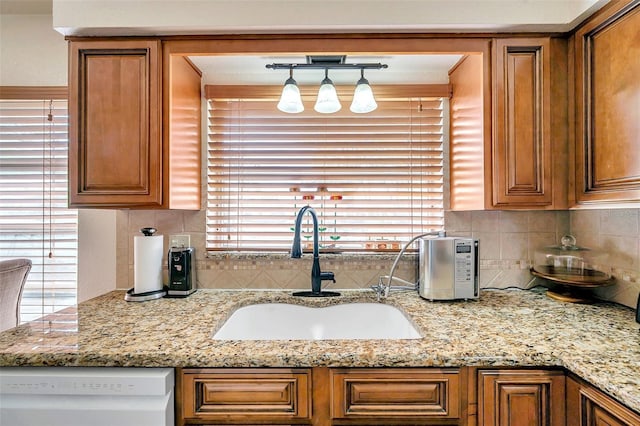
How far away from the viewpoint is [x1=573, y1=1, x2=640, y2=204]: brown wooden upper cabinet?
3.73ft

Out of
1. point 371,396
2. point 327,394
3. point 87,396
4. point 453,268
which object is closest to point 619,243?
point 453,268

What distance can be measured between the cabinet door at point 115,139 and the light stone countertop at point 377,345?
0.50 meters

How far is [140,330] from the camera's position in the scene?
114 cm

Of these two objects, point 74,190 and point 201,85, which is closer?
point 74,190

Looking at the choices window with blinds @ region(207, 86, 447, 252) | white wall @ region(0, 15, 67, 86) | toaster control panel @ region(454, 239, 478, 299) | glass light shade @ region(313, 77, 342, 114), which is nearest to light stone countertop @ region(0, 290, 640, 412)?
toaster control panel @ region(454, 239, 478, 299)

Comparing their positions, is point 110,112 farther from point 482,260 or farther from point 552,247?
point 552,247

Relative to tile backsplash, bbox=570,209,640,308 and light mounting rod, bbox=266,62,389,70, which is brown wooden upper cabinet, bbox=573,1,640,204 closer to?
tile backsplash, bbox=570,209,640,308

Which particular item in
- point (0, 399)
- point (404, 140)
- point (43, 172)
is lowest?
point (0, 399)

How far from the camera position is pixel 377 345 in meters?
1.02

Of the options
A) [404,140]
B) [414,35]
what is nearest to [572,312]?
[404,140]

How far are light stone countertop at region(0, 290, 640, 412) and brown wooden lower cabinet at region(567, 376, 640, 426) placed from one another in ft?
0.17

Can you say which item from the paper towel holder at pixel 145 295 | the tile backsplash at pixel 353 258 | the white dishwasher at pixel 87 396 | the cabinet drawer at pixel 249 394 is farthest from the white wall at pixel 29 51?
the cabinet drawer at pixel 249 394

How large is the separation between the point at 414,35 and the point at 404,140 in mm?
520

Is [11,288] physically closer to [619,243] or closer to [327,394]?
[327,394]
